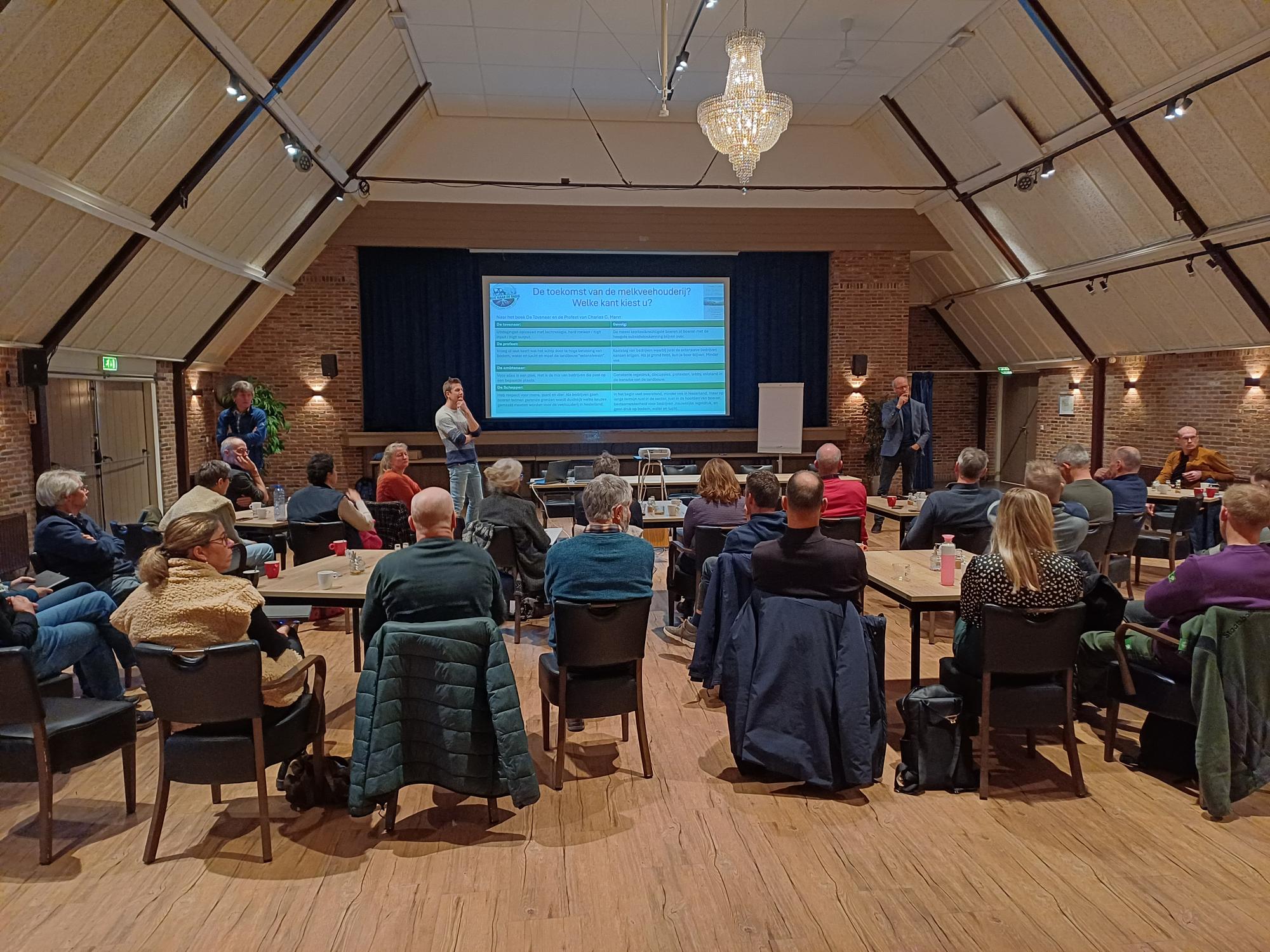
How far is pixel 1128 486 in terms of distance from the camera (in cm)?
625

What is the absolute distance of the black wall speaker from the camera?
680 cm

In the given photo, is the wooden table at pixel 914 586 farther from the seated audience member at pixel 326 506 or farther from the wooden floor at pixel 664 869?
the seated audience member at pixel 326 506

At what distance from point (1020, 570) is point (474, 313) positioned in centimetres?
1036

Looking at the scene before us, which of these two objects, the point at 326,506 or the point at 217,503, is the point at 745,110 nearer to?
the point at 326,506

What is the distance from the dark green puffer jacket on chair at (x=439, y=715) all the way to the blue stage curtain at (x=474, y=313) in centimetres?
954

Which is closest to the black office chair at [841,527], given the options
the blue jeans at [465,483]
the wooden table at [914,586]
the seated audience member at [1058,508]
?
the wooden table at [914,586]

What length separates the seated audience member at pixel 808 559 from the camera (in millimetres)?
3328

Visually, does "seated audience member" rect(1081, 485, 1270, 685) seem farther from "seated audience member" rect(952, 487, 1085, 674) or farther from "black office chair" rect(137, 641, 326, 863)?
"black office chair" rect(137, 641, 326, 863)

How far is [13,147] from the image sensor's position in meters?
5.12

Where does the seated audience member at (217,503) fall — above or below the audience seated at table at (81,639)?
above

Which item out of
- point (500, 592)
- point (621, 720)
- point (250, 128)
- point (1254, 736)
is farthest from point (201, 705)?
point (250, 128)

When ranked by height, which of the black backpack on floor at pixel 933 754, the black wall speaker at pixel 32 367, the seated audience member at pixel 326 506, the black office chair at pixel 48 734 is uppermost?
the black wall speaker at pixel 32 367

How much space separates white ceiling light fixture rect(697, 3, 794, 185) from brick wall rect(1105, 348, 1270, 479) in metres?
6.87

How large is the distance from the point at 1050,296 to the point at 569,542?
10.5m
